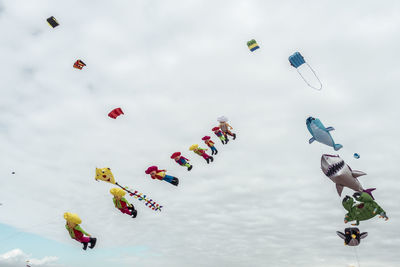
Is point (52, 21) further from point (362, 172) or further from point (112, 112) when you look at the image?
point (362, 172)

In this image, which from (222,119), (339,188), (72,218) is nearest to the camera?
(72,218)

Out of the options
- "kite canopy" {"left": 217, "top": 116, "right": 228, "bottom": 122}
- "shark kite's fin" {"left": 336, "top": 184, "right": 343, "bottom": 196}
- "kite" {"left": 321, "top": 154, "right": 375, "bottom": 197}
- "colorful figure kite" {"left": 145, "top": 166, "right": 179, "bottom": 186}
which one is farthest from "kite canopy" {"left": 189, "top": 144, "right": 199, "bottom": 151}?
Answer: "shark kite's fin" {"left": 336, "top": 184, "right": 343, "bottom": 196}

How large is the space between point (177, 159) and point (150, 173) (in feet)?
9.50

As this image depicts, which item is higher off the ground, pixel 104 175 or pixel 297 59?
pixel 297 59

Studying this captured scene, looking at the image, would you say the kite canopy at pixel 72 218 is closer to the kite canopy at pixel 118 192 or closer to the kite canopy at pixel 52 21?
the kite canopy at pixel 118 192

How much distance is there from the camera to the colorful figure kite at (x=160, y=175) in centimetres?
1972

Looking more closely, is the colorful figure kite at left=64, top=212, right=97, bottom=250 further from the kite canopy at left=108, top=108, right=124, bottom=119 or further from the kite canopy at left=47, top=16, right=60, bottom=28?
the kite canopy at left=47, top=16, right=60, bottom=28

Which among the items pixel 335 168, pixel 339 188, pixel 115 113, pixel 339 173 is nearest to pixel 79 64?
pixel 115 113

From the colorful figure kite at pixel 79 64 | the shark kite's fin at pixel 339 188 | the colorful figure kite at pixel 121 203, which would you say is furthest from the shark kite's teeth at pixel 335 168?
the colorful figure kite at pixel 79 64

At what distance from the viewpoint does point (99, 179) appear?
17766 mm

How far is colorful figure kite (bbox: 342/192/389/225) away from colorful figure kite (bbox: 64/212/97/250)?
16.7 m

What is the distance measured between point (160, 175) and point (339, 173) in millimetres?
12008

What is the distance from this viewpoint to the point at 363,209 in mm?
18375

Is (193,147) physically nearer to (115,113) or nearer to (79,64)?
(115,113)
